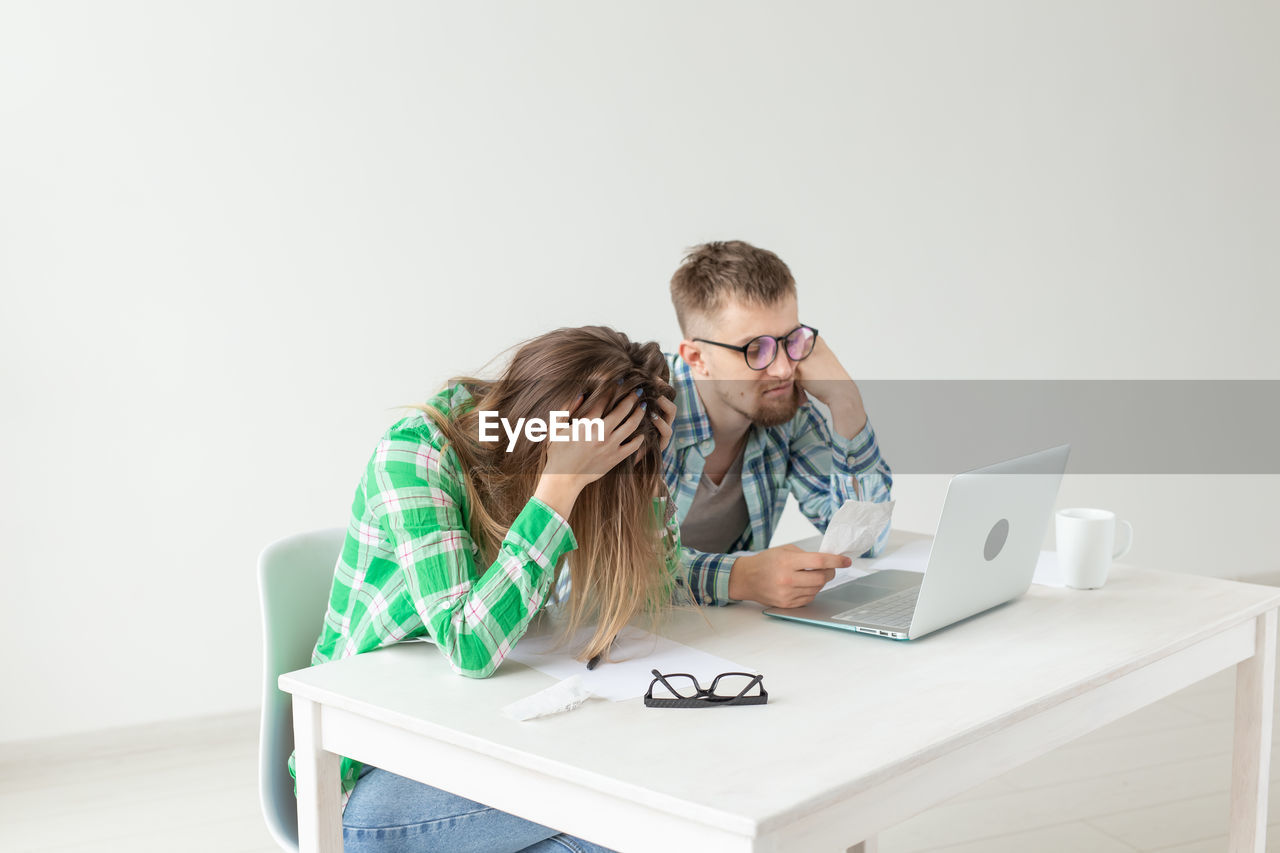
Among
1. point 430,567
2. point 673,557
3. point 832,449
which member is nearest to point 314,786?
point 430,567

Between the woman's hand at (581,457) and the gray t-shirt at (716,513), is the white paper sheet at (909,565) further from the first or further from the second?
the woman's hand at (581,457)

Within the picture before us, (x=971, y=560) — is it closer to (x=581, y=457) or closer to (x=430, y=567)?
(x=581, y=457)

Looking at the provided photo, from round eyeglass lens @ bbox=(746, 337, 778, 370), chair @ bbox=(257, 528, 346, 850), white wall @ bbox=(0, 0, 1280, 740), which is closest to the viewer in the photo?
chair @ bbox=(257, 528, 346, 850)

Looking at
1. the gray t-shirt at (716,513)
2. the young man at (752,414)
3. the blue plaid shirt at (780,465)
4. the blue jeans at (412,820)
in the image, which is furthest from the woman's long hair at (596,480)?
the gray t-shirt at (716,513)

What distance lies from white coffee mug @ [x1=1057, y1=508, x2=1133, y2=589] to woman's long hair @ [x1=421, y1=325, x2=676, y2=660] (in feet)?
2.12

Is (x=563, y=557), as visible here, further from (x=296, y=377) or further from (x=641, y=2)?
(x=641, y=2)

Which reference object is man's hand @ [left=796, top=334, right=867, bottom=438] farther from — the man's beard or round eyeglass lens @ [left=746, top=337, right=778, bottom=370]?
round eyeglass lens @ [left=746, top=337, right=778, bottom=370]

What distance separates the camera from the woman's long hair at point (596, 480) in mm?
1422

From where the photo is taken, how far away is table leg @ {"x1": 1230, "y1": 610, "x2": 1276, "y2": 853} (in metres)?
1.67

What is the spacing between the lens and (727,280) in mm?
2072

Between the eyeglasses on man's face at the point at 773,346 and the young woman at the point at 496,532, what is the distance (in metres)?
0.52

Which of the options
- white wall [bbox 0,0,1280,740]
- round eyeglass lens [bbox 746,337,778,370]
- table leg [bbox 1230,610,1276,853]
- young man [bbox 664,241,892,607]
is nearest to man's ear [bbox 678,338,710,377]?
young man [bbox 664,241,892,607]

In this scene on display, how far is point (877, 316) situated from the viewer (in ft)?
12.1

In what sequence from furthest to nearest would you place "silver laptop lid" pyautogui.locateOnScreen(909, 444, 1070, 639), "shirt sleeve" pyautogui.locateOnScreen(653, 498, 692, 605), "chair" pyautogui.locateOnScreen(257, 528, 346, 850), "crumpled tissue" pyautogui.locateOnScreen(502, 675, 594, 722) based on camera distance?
"shirt sleeve" pyautogui.locateOnScreen(653, 498, 692, 605)
"chair" pyautogui.locateOnScreen(257, 528, 346, 850)
"silver laptop lid" pyautogui.locateOnScreen(909, 444, 1070, 639)
"crumpled tissue" pyautogui.locateOnScreen(502, 675, 594, 722)
